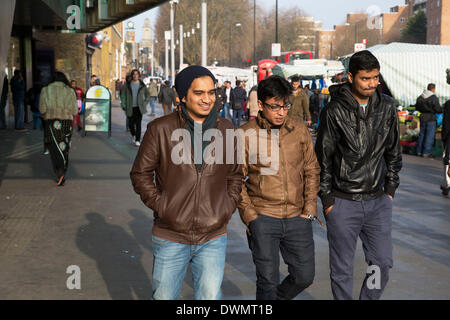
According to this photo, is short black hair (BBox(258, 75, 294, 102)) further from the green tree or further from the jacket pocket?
the green tree

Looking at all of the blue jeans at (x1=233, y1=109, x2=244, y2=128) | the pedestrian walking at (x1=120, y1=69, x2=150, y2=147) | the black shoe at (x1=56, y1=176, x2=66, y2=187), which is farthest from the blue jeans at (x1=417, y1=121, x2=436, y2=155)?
the black shoe at (x1=56, y1=176, x2=66, y2=187)

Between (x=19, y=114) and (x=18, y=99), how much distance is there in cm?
48

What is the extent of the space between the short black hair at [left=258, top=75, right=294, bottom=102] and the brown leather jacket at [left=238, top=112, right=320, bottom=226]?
0.16 meters

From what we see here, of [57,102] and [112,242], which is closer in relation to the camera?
[112,242]

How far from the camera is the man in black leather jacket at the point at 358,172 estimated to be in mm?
4344

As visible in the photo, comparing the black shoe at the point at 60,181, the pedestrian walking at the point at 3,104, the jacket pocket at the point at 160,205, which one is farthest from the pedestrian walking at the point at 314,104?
the jacket pocket at the point at 160,205

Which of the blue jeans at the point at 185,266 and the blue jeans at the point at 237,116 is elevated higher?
the blue jeans at the point at 185,266

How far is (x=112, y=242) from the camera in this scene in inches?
276

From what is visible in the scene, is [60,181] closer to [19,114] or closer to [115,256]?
[115,256]

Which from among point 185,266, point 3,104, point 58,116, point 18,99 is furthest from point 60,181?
point 18,99

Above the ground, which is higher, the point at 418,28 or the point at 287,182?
the point at 418,28

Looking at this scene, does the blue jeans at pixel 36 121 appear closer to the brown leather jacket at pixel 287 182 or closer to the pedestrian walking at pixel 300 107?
the pedestrian walking at pixel 300 107

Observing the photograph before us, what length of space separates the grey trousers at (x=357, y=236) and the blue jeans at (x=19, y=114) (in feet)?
59.0

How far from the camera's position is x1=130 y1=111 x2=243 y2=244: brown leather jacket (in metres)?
3.54
